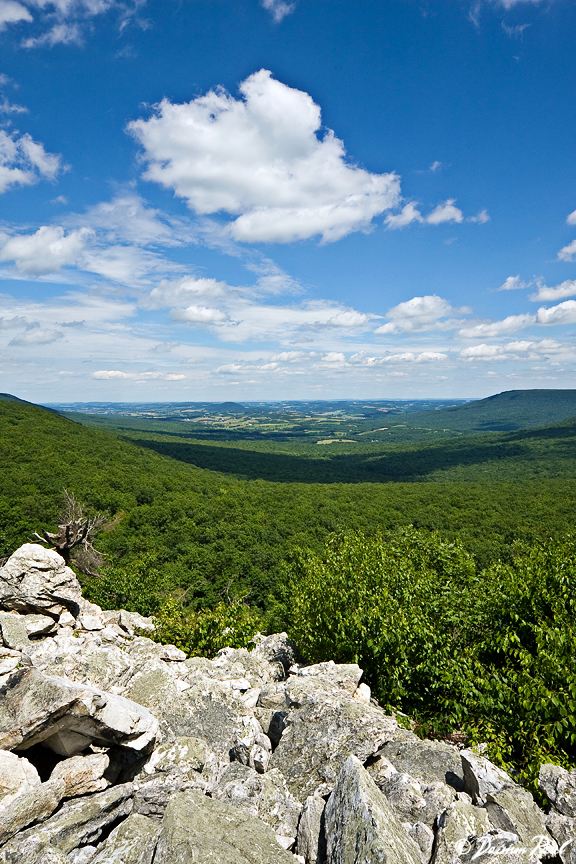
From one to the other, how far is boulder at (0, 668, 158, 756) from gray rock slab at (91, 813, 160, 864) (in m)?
1.89

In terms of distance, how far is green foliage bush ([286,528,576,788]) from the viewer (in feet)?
39.7

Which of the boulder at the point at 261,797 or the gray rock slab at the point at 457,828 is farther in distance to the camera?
the boulder at the point at 261,797

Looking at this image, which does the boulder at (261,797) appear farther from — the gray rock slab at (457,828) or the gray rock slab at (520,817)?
the gray rock slab at (520,817)

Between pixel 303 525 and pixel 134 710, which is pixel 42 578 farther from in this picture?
pixel 303 525

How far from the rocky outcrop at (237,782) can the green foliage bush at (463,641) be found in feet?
9.03

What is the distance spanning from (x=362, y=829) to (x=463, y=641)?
1234cm

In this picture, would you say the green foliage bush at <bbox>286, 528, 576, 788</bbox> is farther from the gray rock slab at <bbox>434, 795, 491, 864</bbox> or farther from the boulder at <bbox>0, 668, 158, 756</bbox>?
the boulder at <bbox>0, 668, 158, 756</bbox>

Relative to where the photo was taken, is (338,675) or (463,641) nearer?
(338,675)

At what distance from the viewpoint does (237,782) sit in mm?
9172

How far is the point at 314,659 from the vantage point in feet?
63.0

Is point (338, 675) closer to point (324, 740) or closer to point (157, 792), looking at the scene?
point (324, 740)

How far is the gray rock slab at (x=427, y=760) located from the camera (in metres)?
9.79

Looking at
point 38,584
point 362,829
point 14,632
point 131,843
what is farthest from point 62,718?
point 38,584

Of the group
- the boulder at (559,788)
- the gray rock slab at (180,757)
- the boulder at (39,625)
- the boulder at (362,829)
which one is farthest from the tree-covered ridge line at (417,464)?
the boulder at (362,829)
